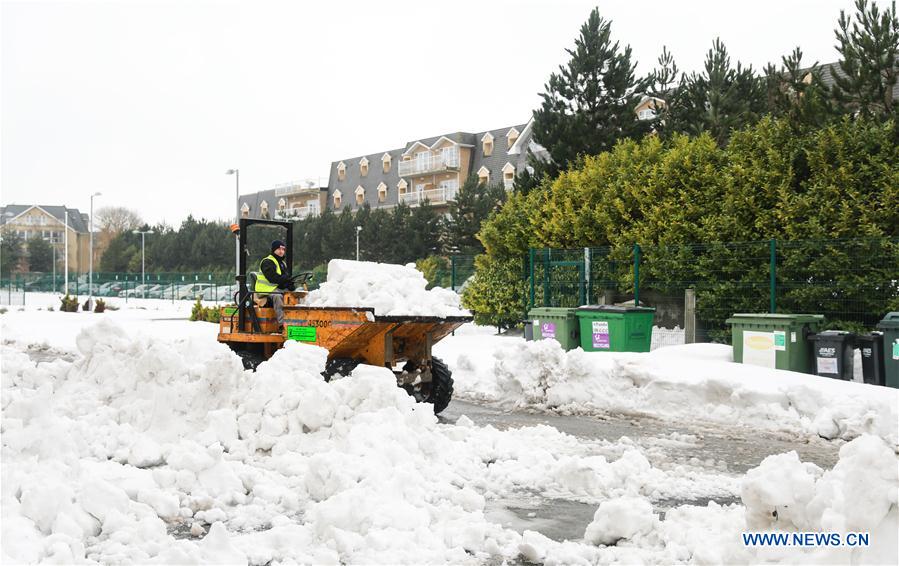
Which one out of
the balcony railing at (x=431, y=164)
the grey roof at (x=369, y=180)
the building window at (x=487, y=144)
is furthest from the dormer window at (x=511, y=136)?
the grey roof at (x=369, y=180)

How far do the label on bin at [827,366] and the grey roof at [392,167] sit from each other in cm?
4007

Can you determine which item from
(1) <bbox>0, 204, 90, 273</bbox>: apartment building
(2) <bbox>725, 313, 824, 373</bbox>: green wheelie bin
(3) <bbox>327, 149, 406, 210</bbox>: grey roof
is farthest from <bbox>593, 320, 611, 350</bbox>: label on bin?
(1) <bbox>0, 204, 90, 273</bbox>: apartment building

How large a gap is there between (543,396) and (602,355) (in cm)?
Answer: 191

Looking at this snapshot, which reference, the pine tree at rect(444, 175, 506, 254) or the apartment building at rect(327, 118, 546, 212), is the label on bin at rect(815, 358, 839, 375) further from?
the apartment building at rect(327, 118, 546, 212)

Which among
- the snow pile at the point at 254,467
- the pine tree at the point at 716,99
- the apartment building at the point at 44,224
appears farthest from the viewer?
the apartment building at the point at 44,224

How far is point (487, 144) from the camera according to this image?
206 feet

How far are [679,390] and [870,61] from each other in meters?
12.6

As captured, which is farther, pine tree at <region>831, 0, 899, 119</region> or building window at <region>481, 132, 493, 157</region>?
building window at <region>481, 132, 493, 157</region>

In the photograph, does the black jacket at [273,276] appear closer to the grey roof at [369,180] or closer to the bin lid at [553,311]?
the bin lid at [553,311]

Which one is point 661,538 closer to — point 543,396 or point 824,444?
point 824,444

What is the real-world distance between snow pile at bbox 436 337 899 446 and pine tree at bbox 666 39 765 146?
45.4 ft

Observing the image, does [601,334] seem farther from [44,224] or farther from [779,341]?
[44,224]

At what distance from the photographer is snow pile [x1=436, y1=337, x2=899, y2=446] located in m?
9.41

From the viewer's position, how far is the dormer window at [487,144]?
6241 cm
